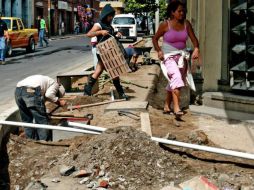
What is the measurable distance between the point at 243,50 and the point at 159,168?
10.6 ft

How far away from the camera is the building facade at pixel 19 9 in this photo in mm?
42000

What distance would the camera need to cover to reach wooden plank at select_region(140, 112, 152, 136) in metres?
5.86

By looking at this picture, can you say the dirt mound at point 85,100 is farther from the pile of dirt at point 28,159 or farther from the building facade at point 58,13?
the building facade at point 58,13

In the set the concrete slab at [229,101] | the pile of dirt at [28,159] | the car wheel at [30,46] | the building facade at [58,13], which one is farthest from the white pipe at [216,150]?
the building facade at [58,13]

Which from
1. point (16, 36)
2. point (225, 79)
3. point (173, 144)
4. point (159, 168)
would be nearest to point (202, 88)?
point (225, 79)

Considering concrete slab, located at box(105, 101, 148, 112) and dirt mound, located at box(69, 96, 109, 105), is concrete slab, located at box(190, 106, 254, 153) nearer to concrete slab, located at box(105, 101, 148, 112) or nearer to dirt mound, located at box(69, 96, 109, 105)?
concrete slab, located at box(105, 101, 148, 112)

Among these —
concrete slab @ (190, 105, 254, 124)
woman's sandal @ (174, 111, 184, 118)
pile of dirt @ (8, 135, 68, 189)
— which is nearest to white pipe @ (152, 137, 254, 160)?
pile of dirt @ (8, 135, 68, 189)

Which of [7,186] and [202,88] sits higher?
[202,88]

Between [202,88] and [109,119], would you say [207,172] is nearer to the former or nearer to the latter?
[109,119]

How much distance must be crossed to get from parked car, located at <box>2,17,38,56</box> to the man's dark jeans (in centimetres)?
1640

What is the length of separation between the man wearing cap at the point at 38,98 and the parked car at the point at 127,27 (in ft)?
93.7

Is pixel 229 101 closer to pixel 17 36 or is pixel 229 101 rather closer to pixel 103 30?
pixel 103 30

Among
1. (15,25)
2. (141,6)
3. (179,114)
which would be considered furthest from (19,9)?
(179,114)

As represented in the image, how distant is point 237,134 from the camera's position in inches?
243
